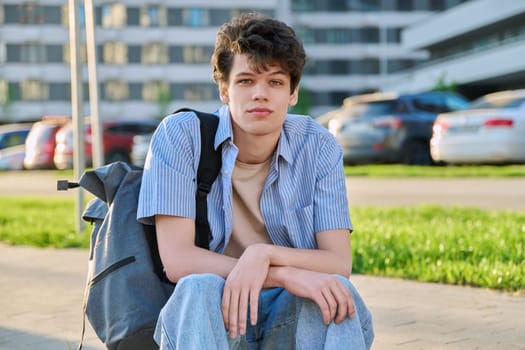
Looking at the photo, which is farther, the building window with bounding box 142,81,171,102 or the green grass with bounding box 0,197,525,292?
the building window with bounding box 142,81,171,102

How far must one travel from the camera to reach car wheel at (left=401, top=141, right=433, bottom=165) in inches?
795

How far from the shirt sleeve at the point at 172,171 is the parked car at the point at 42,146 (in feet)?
86.7

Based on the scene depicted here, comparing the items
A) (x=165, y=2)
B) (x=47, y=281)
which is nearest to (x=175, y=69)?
(x=165, y=2)

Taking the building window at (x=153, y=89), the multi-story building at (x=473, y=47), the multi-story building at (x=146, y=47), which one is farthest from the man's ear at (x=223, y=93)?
the building window at (x=153, y=89)

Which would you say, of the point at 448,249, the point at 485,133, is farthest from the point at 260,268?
the point at 485,133

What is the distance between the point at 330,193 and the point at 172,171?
22.9 inches

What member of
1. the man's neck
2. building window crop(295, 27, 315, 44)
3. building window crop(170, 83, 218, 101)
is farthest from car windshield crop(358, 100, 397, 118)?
building window crop(295, 27, 315, 44)

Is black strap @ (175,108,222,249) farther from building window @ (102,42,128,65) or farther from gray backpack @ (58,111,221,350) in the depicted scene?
building window @ (102,42,128,65)

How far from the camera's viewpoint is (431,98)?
21312 millimetres

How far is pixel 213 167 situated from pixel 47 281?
3486 mm

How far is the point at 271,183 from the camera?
345 centimetres

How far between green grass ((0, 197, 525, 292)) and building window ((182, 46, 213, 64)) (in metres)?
68.3

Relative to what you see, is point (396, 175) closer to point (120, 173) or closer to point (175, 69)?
point (120, 173)

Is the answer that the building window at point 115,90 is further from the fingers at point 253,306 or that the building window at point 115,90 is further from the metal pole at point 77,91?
the fingers at point 253,306
